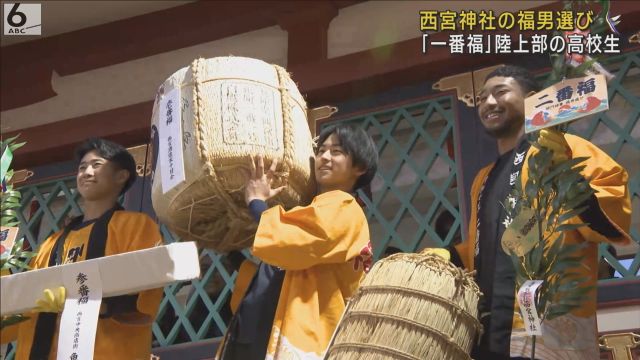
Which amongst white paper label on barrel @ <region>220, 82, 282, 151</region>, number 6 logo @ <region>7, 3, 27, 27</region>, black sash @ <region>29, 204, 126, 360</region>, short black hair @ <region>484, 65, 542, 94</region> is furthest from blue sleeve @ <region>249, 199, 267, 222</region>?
number 6 logo @ <region>7, 3, 27, 27</region>

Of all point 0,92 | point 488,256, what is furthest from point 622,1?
point 0,92

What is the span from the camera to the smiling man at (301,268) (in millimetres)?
3328

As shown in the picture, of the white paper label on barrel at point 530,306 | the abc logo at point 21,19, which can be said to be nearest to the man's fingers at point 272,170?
the white paper label on barrel at point 530,306

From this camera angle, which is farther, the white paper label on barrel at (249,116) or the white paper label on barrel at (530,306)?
the white paper label on barrel at (249,116)

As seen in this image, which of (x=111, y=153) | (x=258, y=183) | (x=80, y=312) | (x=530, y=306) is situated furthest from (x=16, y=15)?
(x=530, y=306)

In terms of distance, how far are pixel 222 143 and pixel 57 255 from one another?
1307 millimetres

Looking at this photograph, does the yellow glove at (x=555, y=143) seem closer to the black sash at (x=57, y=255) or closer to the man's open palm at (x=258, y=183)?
the man's open palm at (x=258, y=183)

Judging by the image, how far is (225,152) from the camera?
341cm

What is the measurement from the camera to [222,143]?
11.3ft

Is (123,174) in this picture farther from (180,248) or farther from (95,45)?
(95,45)

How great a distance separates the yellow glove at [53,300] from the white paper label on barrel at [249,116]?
893 mm

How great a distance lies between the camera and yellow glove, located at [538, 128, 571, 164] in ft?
9.27

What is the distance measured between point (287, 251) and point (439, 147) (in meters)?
1.95

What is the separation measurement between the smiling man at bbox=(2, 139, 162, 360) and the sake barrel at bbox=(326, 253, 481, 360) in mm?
1217
